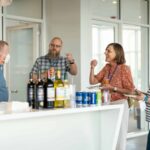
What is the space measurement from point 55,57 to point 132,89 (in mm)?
1291

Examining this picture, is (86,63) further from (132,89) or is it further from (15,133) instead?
(15,133)

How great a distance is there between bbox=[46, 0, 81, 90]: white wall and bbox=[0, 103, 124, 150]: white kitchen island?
251cm

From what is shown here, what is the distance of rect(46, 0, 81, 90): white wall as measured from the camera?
19.7 feet

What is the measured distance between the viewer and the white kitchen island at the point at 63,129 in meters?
2.82

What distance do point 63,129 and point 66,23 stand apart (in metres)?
3.21

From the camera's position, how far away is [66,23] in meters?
6.14

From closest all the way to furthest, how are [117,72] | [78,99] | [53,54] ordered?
[78,99], [117,72], [53,54]

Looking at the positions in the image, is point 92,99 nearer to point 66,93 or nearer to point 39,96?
point 66,93

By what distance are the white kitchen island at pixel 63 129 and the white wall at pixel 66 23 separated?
251 centimetres

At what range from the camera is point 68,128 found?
3.27 meters

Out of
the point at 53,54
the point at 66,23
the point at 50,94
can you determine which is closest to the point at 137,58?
the point at 66,23

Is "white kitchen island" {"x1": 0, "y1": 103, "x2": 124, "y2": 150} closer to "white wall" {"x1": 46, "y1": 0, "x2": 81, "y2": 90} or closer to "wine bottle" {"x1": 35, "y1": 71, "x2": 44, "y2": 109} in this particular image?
"wine bottle" {"x1": 35, "y1": 71, "x2": 44, "y2": 109}

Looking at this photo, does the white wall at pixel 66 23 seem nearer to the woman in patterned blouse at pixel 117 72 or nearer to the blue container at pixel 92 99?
the woman in patterned blouse at pixel 117 72

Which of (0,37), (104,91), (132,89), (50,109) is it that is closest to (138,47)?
(0,37)
